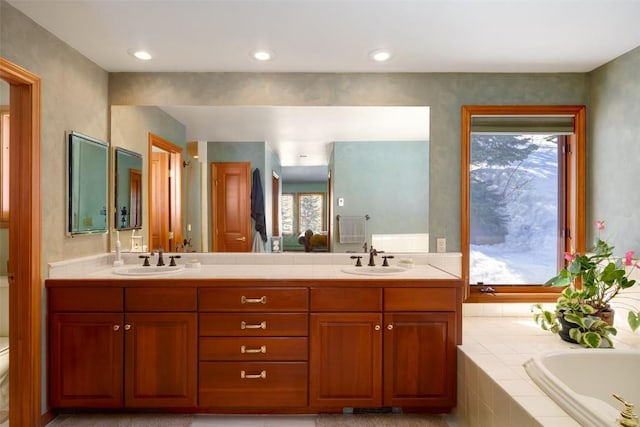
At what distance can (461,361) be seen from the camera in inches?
84.4

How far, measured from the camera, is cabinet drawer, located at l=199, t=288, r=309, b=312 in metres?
2.20

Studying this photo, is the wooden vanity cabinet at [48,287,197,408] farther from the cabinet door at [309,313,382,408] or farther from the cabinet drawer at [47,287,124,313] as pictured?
the cabinet door at [309,313,382,408]

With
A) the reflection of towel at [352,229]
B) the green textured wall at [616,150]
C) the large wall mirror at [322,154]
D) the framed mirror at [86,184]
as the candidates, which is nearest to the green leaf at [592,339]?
the green textured wall at [616,150]

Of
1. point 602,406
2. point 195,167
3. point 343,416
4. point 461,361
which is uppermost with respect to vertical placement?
point 195,167

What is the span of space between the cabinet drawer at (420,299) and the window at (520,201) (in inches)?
27.2

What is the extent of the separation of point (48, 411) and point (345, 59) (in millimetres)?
2786

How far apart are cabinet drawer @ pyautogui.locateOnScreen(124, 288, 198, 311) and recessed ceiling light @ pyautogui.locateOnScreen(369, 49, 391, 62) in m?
1.82

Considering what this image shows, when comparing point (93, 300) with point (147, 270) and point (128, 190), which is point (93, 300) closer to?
point (147, 270)

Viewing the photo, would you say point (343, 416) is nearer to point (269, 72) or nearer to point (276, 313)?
point (276, 313)

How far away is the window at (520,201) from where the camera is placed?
9.20ft

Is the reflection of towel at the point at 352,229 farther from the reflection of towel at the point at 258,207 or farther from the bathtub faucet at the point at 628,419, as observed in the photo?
the bathtub faucet at the point at 628,419

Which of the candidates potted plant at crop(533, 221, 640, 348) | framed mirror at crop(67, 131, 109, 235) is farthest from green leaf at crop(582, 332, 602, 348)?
framed mirror at crop(67, 131, 109, 235)

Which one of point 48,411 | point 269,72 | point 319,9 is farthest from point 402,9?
point 48,411

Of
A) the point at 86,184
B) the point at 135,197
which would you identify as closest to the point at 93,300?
the point at 86,184
